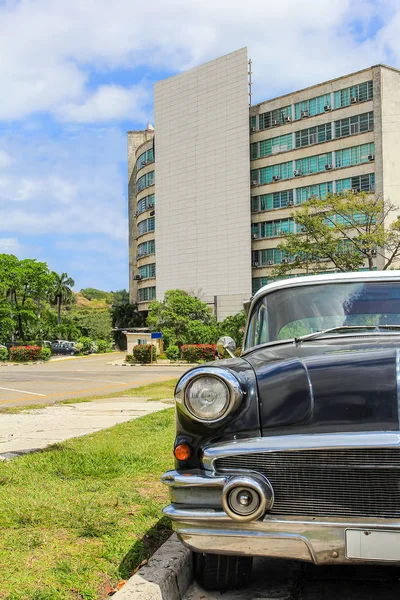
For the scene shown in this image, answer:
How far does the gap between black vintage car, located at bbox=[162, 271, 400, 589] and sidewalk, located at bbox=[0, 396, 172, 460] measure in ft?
12.9

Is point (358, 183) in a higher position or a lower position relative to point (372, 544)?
higher

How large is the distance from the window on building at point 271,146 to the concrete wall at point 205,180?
149cm

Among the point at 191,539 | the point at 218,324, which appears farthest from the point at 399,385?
the point at 218,324

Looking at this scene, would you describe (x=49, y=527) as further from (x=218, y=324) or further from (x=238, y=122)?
(x=238, y=122)

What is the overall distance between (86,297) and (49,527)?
7345 inches

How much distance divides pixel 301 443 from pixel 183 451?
662 millimetres

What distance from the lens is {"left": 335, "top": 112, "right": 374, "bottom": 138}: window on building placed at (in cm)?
5050

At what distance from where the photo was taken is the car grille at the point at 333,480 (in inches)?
101

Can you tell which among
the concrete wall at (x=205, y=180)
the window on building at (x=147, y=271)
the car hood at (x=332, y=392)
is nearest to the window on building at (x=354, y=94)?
the concrete wall at (x=205, y=180)

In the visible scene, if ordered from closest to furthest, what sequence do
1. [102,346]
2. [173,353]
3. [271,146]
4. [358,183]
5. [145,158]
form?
[173,353] → [358,183] → [271,146] → [102,346] → [145,158]

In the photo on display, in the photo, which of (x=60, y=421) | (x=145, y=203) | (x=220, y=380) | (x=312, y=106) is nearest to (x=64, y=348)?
(x=145, y=203)

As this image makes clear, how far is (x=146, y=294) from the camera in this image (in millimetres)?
70062

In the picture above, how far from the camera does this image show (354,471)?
261 centimetres

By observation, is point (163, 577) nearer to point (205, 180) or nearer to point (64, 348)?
point (205, 180)
